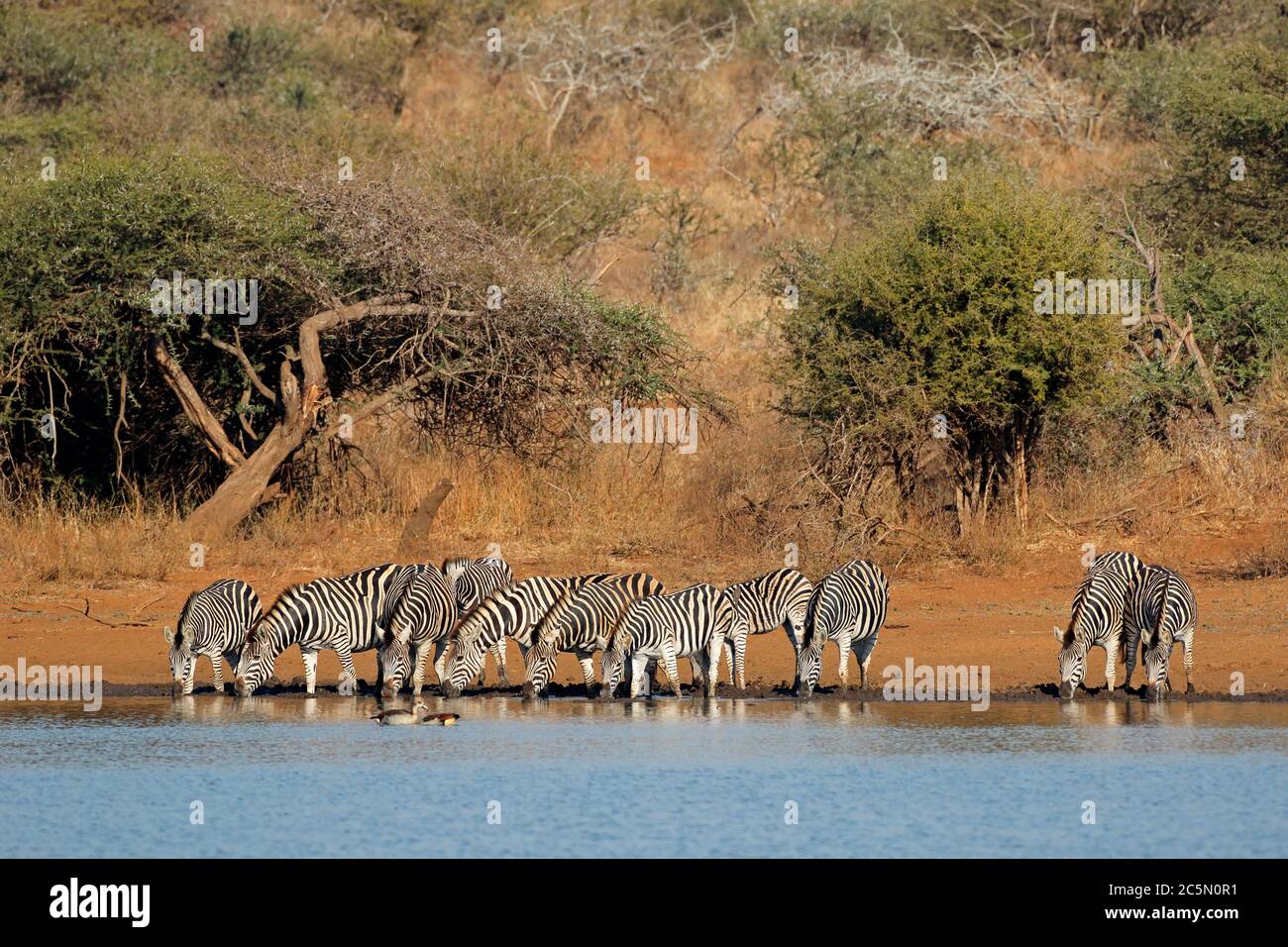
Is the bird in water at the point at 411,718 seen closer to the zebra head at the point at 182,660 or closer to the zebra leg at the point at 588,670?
the zebra leg at the point at 588,670

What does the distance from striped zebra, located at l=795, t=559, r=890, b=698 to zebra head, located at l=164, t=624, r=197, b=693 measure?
194 inches

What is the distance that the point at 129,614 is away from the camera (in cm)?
1759

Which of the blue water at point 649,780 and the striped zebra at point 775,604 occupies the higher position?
the striped zebra at point 775,604

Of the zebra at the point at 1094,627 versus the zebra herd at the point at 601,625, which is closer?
the zebra at the point at 1094,627

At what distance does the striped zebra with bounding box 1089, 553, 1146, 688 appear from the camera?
1486 centimetres

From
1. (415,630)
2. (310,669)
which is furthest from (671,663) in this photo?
(310,669)

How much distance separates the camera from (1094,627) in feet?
47.8

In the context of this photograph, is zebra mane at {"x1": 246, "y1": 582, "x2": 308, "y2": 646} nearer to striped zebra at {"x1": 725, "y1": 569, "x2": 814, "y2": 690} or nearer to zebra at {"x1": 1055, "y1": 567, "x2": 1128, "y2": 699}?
striped zebra at {"x1": 725, "y1": 569, "x2": 814, "y2": 690}

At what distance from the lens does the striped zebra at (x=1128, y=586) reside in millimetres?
14859

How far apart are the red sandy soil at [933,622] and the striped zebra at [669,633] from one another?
1258 mm

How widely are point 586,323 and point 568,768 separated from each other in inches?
318

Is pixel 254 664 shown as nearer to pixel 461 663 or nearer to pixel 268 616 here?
pixel 268 616

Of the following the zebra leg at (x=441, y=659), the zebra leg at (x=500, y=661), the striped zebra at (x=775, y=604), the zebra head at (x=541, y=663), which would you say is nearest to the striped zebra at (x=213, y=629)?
the zebra leg at (x=441, y=659)
